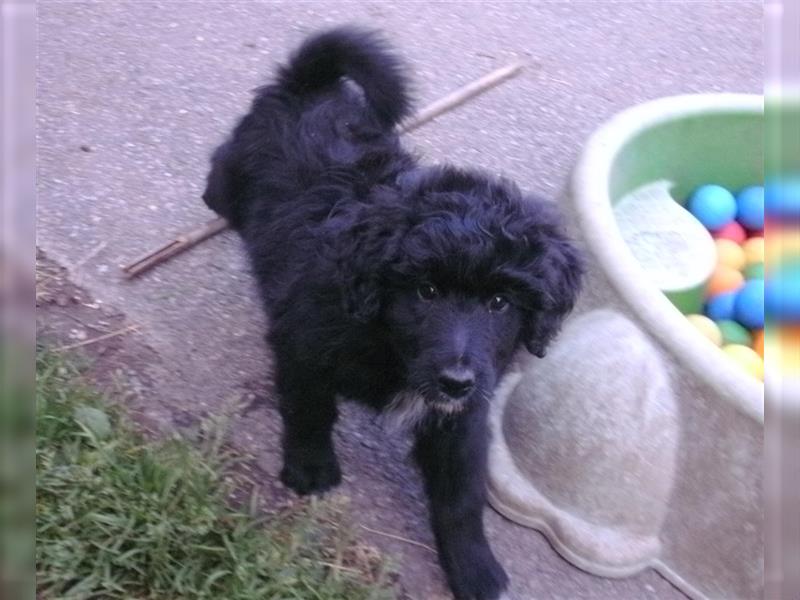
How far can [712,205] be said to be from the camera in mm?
3885

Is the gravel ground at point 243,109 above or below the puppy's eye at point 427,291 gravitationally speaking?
below

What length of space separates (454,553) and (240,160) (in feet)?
4.62

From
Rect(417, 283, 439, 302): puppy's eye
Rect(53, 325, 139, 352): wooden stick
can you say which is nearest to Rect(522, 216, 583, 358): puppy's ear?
Rect(417, 283, 439, 302): puppy's eye

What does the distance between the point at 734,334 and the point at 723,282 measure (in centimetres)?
33

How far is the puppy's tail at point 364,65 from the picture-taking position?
2916 mm

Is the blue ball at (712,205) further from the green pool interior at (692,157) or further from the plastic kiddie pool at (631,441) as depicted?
the plastic kiddie pool at (631,441)

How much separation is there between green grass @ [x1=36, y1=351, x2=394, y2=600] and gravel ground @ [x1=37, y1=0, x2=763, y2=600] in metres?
0.25

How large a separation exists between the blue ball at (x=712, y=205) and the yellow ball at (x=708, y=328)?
52 cm

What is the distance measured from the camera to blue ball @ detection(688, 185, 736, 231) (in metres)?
3.89

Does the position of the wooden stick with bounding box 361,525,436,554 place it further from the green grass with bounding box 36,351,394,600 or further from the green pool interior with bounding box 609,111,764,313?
the green pool interior with bounding box 609,111,764,313

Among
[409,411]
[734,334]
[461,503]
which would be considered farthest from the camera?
[734,334]

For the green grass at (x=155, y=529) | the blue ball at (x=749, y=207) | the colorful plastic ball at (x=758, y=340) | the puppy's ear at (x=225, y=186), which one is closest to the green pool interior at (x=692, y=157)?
the blue ball at (x=749, y=207)

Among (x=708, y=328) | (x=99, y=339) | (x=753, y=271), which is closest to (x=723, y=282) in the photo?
(x=753, y=271)

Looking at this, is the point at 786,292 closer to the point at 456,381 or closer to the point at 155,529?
the point at 456,381
